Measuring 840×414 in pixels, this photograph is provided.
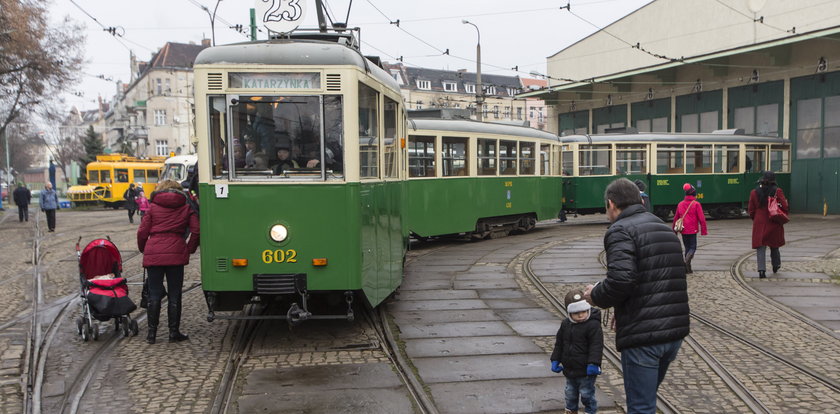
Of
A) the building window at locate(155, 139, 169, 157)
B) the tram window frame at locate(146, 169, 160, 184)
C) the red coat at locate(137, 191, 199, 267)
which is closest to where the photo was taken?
the red coat at locate(137, 191, 199, 267)

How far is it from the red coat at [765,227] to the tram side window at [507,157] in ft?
24.6

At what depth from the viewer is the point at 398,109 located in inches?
359

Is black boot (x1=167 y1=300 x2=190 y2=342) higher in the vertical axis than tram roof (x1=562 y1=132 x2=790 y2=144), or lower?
lower

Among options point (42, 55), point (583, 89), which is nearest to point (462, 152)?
point (42, 55)

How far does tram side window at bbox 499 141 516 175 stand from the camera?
18045 mm

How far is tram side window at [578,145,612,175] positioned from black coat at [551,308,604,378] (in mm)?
18884

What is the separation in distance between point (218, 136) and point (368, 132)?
147cm

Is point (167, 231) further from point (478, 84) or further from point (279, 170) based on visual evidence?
point (478, 84)

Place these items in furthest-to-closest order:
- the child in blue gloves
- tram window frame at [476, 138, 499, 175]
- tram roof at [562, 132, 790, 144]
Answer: tram roof at [562, 132, 790, 144]
tram window frame at [476, 138, 499, 175]
the child in blue gloves

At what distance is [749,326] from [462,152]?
940 centimetres

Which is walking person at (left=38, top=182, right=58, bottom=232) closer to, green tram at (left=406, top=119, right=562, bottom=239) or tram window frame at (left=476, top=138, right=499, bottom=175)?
green tram at (left=406, top=119, right=562, bottom=239)

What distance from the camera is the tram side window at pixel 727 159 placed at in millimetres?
24500

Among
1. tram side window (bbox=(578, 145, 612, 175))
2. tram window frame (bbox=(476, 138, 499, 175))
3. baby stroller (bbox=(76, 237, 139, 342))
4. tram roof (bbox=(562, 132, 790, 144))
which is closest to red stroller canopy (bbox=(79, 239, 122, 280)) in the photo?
baby stroller (bbox=(76, 237, 139, 342))

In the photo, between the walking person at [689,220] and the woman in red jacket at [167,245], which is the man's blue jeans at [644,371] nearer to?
the woman in red jacket at [167,245]
